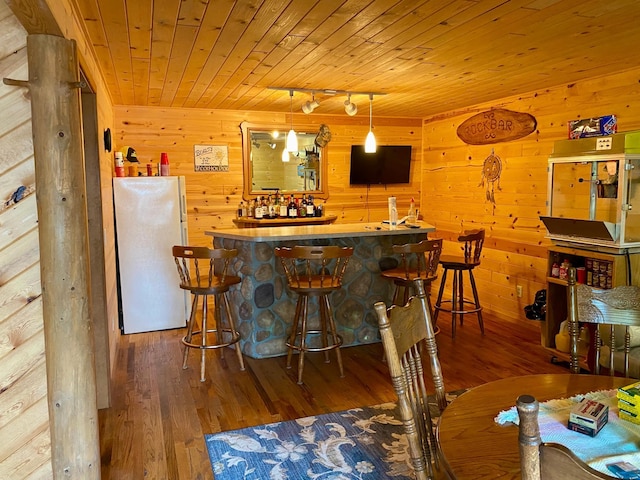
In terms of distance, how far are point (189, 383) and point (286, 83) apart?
97.1 inches

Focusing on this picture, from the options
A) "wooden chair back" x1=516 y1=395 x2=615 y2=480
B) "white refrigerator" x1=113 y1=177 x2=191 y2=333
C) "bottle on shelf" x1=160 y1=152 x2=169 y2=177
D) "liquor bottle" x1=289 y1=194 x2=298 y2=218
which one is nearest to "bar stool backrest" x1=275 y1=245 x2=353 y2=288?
"white refrigerator" x1=113 y1=177 x2=191 y2=333

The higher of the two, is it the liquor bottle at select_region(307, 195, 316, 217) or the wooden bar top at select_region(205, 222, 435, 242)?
the liquor bottle at select_region(307, 195, 316, 217)

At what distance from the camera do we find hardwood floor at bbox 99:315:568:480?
2.57 metres

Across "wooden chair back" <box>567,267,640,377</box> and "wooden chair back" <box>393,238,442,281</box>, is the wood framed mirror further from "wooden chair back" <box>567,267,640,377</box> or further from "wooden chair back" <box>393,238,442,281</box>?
"wooden chair back" <box>567,267,640,377</box>

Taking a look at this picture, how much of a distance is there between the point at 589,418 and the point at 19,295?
82.3 inches

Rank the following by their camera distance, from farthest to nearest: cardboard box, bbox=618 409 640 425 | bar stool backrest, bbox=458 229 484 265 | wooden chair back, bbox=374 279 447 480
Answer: bar stool backrest, bbox=458 229 484 265
wooden chair back, bbox=374 279 447 480
cardboard box, bbox=618 409 640 425

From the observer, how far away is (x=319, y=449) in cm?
257

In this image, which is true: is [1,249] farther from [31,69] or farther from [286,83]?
[286,83]

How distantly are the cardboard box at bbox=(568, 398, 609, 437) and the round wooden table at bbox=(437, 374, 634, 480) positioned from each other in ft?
0.49

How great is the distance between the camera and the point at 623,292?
1.88 meters

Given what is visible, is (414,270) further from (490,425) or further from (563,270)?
(490,425)

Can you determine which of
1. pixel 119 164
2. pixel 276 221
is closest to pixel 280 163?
pixel 276 221

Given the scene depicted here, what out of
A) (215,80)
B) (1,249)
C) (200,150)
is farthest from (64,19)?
(200,150)

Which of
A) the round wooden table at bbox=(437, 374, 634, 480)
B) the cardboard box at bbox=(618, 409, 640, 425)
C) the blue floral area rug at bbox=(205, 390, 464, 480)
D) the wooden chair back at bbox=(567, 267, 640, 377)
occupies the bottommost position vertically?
the blue floral area rug at bbox=(205, 390, 464, 480)
